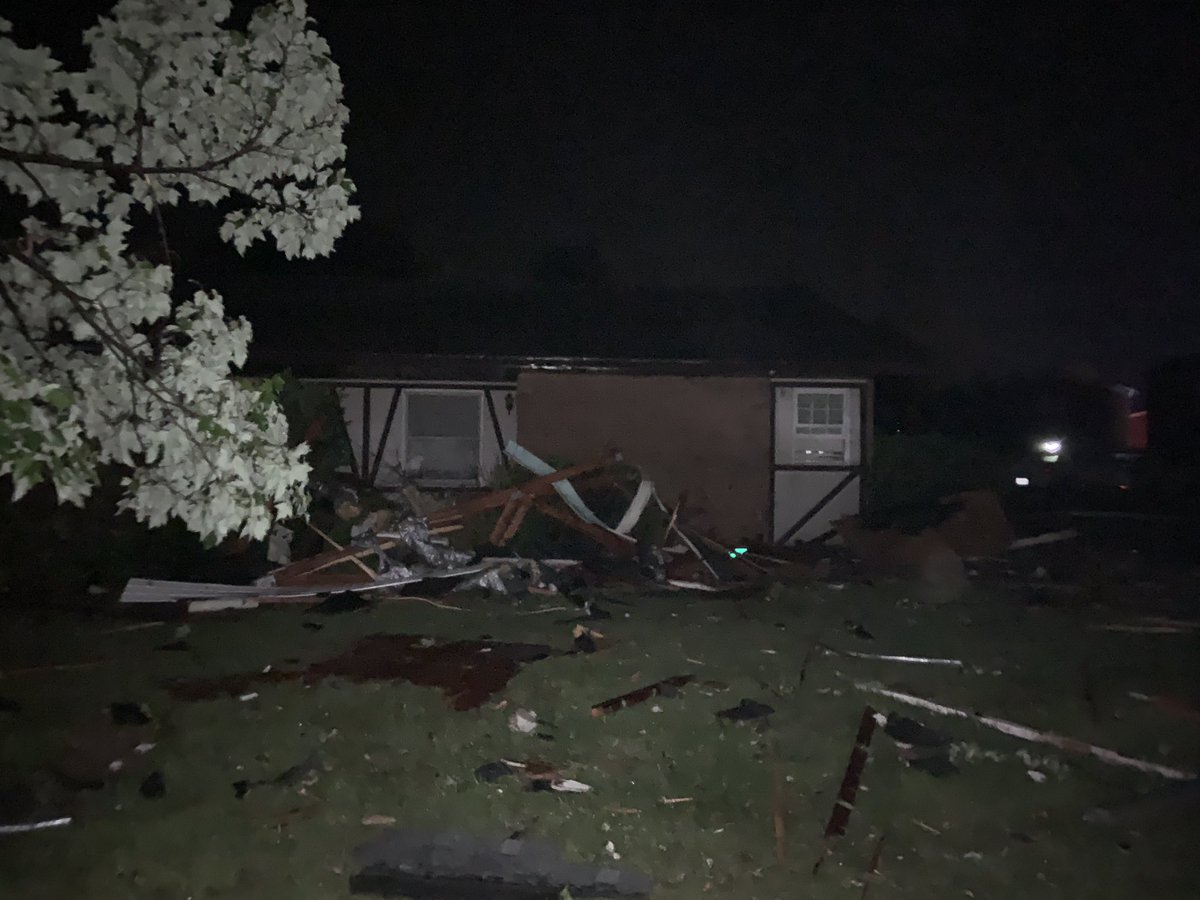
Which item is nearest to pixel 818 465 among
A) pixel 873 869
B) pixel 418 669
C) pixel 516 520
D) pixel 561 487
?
pixel 561 487

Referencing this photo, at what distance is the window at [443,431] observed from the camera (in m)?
14.7

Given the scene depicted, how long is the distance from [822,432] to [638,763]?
1030 cm

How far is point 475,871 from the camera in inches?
159


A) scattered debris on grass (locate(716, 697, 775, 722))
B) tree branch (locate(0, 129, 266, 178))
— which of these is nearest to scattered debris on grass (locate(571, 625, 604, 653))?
scattered debris on grass (locate(716, 697, 775, 722))

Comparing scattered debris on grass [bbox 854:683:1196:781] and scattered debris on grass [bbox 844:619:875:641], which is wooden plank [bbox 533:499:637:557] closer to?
scattered debris on grass [bbox 844:619:875:641]

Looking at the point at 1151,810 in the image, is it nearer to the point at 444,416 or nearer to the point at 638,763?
the point at 638,763

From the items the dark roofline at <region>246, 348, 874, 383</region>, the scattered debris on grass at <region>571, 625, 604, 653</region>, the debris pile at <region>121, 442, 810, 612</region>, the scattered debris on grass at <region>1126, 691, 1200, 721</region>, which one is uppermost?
the dark roofline at <region>246, 348, 874, 383</region>

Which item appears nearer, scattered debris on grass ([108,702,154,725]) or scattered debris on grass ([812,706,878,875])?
scattered debris on grass ([812,706,878,875])

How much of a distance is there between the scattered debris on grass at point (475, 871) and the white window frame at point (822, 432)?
11158mm

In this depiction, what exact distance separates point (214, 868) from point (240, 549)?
663cm

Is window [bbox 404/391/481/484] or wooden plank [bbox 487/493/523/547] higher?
window [bbox 404/391/481/484]

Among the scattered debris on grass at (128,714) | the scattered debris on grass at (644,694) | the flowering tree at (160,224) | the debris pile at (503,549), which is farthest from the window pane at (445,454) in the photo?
the flowering tree at (160,224)

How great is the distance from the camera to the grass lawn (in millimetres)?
4047

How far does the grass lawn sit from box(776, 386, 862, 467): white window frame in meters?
6.17
